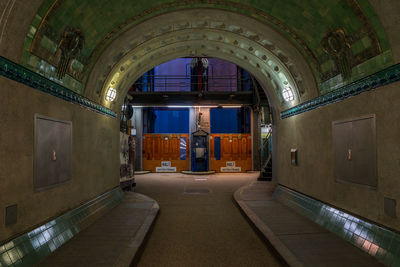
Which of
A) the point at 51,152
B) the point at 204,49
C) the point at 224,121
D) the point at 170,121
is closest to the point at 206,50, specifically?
the point at 204,49

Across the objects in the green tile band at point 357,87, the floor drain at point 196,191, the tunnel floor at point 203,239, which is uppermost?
the green tile band at point 357,87

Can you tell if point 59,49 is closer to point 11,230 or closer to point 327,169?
point 11,230

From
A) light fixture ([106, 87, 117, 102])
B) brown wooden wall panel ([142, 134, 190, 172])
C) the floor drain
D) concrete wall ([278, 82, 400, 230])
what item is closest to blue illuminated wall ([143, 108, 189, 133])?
brown wooden wall panel ([142, 134, 190, 172])

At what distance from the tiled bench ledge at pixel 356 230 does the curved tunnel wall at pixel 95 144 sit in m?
0.17

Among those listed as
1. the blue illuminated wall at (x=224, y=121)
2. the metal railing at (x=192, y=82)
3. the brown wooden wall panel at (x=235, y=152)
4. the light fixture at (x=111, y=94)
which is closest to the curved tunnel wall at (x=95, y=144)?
the light fixture at (x=111, y=94)

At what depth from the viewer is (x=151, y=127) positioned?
23.7m

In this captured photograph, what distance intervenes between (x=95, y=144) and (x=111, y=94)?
68.9 inches

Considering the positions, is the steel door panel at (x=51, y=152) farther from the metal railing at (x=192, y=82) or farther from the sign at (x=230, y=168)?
the metal railing at (x=192, y=82)

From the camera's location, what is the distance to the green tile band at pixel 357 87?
3.76 meters

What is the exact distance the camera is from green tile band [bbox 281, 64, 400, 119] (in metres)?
3.76

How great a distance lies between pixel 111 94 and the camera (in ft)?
24.8

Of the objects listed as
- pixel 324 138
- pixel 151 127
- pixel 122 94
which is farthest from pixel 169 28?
pixel 151 127

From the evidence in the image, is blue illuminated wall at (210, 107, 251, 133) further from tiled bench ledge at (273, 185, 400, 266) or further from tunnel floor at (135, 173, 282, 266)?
tiled bench ledge at (273, 185, 400, 266)

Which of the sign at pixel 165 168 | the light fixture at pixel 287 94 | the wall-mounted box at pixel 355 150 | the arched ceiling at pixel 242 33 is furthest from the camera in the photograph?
the sign at pixel 165 168
